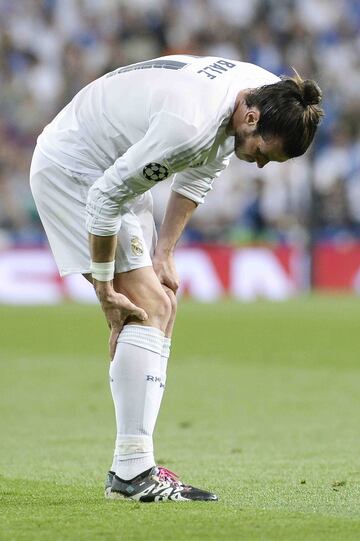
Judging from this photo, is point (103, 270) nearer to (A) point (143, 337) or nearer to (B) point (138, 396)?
(A) point (143, 337)

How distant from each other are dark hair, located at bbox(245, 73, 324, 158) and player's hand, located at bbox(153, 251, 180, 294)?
3.06ft

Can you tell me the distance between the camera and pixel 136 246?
478 cm

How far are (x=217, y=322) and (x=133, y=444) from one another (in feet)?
32.1

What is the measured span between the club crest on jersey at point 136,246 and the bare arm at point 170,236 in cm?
32

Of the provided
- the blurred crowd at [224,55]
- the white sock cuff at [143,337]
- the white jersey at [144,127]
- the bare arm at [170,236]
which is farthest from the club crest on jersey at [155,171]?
the blurred crowd at [224,55]

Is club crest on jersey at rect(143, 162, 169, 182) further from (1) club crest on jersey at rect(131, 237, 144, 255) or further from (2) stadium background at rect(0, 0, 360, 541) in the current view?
(2) stadium background at rect(0, 0, 360, 541)

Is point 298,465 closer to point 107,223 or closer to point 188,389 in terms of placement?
point 107,223

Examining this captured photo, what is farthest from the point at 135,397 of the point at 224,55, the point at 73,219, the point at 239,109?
the point at 224,55

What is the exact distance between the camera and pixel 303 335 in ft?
43.3

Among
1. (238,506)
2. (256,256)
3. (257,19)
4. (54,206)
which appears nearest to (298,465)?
(238,506)

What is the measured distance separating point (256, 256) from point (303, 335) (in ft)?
14.9

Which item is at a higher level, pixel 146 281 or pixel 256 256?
pixel 146 281

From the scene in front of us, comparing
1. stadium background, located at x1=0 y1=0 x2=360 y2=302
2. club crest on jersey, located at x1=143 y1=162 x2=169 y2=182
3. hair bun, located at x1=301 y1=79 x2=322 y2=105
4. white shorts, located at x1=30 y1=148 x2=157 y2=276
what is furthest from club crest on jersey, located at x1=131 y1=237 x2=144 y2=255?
stadium background, located at x1=0 y1=0 x2=360 y2=302

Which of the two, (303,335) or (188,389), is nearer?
(188,389)
